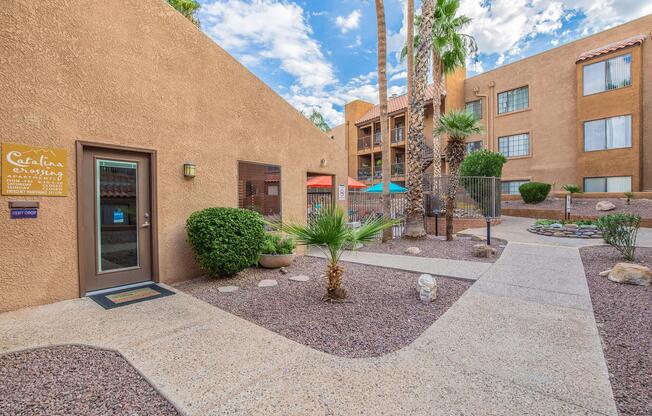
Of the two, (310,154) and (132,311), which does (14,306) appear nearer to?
(132,311)

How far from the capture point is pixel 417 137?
34.7 feet

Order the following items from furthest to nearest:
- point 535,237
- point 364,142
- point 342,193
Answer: point 364,142 → point 535,237 → point 342,193

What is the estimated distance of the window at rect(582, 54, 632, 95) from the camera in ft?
51.1

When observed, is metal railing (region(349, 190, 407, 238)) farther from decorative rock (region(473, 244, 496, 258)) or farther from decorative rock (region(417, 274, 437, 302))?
decorative rock (region(417, 274, 437, 302))

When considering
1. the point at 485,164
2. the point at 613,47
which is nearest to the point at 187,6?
the point at 485,164

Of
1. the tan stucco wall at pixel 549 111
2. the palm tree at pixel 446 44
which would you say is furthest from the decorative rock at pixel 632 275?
the tan stucco wall at pixel 549 111

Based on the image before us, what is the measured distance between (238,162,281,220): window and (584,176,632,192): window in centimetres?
1804

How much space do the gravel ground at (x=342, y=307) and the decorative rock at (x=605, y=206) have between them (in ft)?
41.9

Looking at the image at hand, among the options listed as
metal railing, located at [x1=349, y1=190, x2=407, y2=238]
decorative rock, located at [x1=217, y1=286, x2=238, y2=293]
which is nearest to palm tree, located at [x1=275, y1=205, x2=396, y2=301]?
decorative rock, located at [x1=217, y1=286, x2=238, y2=293]

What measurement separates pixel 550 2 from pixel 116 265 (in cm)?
2057

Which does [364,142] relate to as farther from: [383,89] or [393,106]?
[383,89]

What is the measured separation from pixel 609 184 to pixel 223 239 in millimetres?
19930

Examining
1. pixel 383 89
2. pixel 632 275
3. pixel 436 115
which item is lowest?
pixel 632 275

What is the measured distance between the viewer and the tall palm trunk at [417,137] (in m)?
10.3
